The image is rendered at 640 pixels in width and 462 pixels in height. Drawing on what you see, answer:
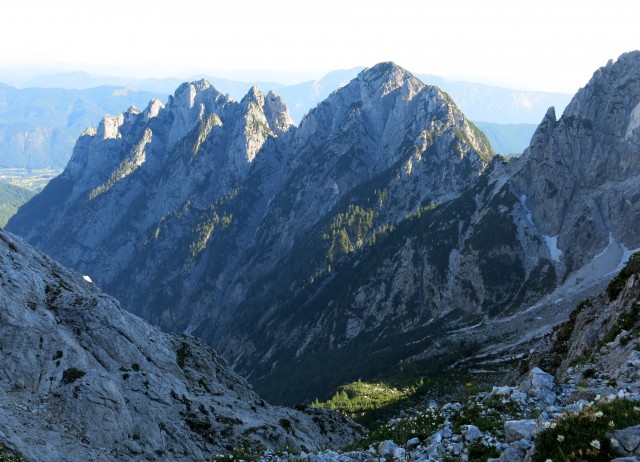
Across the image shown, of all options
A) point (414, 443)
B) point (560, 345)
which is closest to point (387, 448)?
point (414, 443)

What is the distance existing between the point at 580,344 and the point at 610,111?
17151cm

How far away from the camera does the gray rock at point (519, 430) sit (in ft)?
47.4

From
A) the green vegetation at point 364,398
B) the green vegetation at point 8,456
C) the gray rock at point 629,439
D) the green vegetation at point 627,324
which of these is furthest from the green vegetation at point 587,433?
the green vegetation at point 364,398

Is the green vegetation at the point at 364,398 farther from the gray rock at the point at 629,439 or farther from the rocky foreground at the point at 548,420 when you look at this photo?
the gray rock at the point at 629,439

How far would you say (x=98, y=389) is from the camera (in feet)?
115

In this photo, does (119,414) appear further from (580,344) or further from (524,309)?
(524,309)

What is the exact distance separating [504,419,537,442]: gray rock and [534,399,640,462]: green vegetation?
1.77 meters

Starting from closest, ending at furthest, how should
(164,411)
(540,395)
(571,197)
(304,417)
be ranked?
1. (540,395)
2. (164,411)
3. (304,417)
4. (571,197)

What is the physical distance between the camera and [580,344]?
127 feet

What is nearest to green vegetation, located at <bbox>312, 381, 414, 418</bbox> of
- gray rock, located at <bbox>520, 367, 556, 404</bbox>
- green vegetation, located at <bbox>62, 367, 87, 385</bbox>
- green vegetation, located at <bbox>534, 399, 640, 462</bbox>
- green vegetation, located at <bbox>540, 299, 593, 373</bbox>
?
green vegetation, located at <bbox>540, 299, 593, 373</bbox>

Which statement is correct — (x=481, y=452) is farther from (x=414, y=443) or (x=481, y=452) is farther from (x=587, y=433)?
(x=587, y=433)

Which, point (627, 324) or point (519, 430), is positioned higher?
point (519, 430)

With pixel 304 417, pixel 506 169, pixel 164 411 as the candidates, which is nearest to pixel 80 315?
pixel 164 411

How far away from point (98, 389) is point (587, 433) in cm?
3475
